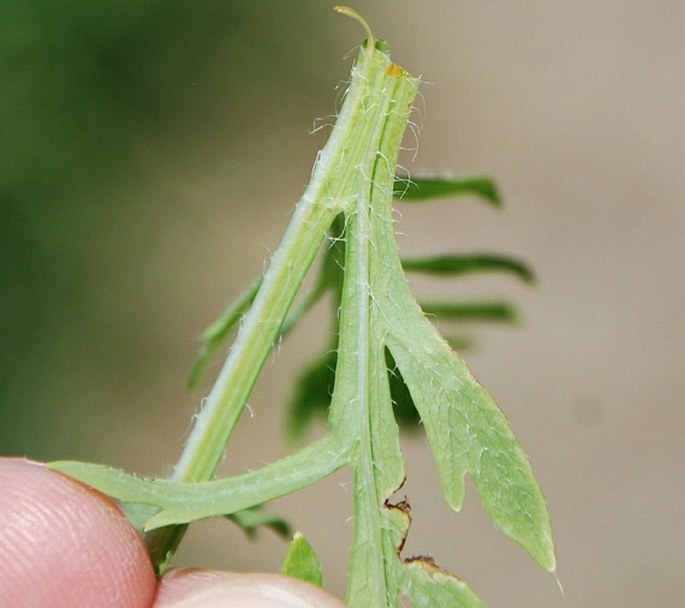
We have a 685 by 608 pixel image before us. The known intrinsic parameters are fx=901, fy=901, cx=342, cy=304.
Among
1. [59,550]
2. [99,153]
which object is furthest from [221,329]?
[99,153]

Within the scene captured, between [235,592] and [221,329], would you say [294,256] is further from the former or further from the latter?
[235,592]

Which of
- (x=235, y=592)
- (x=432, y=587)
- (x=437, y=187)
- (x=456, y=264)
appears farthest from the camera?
(x=456, y=264)

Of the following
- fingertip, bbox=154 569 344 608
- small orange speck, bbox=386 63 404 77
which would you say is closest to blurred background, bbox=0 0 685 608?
fingertip, bbox=154 569 344 608

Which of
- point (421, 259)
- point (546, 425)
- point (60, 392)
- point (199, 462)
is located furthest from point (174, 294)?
point (199, 462)

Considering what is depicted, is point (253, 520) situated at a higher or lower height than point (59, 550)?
higher

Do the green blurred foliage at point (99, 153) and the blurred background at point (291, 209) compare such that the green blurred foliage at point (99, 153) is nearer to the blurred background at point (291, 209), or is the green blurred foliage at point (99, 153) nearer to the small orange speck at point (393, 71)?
the blurred background at point (291, 209)

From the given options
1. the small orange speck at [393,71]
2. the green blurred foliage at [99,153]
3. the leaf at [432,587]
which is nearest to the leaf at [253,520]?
the leaf at [432,587]

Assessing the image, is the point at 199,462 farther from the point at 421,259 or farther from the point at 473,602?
the point at 421,259
